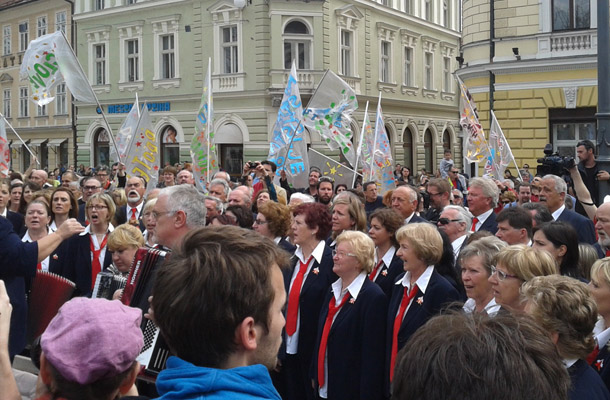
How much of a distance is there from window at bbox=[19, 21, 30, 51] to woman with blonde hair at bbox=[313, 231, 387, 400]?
39645mm

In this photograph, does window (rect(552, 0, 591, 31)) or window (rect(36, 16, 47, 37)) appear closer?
window (rect(552, 0, 591, 31))

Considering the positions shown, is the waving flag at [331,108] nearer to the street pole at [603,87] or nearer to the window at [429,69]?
the street pole at [603,87]

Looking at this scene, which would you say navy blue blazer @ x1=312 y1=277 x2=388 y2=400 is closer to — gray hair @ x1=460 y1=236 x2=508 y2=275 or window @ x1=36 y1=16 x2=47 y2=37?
gray hair @ x1=460 y1=236 x2=508 y2=275

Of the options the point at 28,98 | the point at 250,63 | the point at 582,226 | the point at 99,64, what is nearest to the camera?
the point at 582,226

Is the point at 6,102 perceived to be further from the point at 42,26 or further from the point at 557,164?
the point at 557,164

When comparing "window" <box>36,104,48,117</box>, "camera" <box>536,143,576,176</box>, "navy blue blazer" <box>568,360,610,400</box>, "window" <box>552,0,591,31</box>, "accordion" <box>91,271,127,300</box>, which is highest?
"window" <box>552,0,591,31</box>

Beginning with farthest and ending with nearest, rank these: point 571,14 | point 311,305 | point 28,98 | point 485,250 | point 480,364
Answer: point 28,98 < point 571,14 < point 311,305 < point 485,250 < point 480,364

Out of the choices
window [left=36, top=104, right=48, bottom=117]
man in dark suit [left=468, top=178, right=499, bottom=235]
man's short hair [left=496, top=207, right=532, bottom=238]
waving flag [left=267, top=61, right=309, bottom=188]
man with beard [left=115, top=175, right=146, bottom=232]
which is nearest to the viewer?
man's short hair [left=496, top=207, right=532, bottom=238]

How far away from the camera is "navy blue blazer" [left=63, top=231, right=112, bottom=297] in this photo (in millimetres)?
6230

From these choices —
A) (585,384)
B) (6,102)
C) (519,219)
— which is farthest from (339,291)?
(6,102)

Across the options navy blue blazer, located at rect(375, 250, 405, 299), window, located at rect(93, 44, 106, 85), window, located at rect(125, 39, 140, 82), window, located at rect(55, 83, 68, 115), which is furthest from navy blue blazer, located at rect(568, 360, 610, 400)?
window, located at rect(55, 83, 68, 115)

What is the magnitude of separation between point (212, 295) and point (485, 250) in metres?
2.88

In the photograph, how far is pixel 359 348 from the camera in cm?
488

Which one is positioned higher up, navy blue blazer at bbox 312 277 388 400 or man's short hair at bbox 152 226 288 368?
man's short hair at bbox 152 226 288 368
